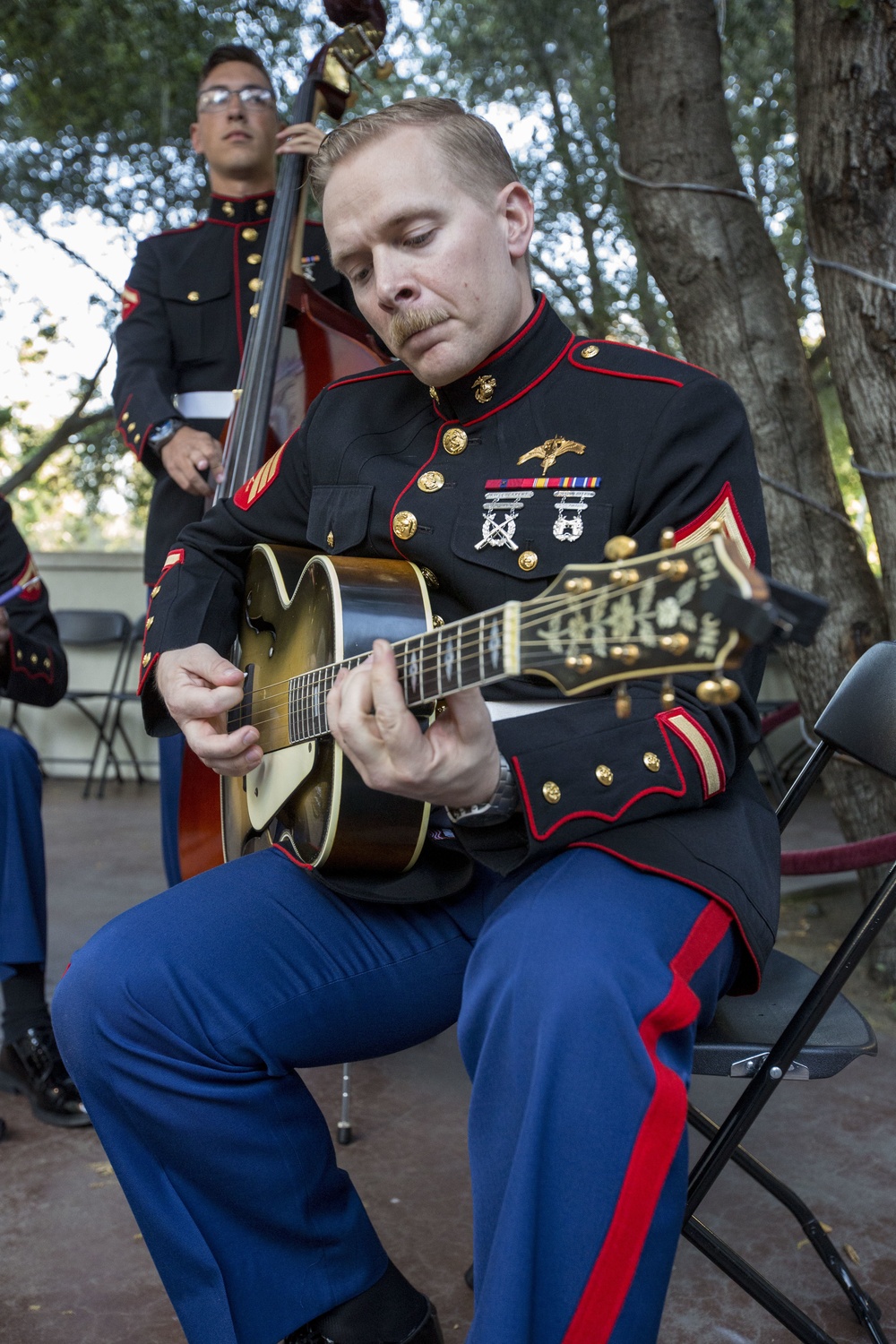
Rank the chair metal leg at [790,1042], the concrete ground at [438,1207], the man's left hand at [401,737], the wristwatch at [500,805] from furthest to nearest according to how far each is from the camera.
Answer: the concrete ground at [438,1207] → the chair metal leg at [790,1042] → the wristwatch at [500,805] → the man's left hand at [401,737]

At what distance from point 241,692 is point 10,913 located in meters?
1.09

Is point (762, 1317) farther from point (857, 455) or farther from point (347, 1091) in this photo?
point (857, 455)

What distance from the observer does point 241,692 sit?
1649 mm

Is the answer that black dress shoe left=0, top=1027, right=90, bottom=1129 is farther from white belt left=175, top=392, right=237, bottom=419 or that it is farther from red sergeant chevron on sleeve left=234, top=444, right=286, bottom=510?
white belt left=175, top=392, right=237, bottom=419

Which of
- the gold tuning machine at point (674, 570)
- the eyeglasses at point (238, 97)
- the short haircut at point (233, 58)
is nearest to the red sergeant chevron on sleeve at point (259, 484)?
the gold tuning machine at point (674, 570)

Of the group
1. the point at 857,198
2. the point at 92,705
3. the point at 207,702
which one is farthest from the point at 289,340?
the point at 92,705

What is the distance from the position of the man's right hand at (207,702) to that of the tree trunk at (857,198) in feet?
5.73

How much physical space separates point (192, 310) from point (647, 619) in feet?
7.40

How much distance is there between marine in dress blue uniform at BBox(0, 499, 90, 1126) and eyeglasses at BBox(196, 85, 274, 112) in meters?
1.30

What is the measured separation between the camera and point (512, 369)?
1.50m

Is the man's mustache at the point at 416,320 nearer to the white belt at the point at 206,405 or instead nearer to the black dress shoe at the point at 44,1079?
the white belt at the point at 206,405

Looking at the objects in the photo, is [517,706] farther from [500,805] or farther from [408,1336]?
[408,1336]

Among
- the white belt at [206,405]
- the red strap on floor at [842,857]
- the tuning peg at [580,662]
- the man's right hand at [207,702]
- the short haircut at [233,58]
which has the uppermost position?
the short haircut at [233,58]

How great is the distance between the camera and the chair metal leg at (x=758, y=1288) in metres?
1.38
